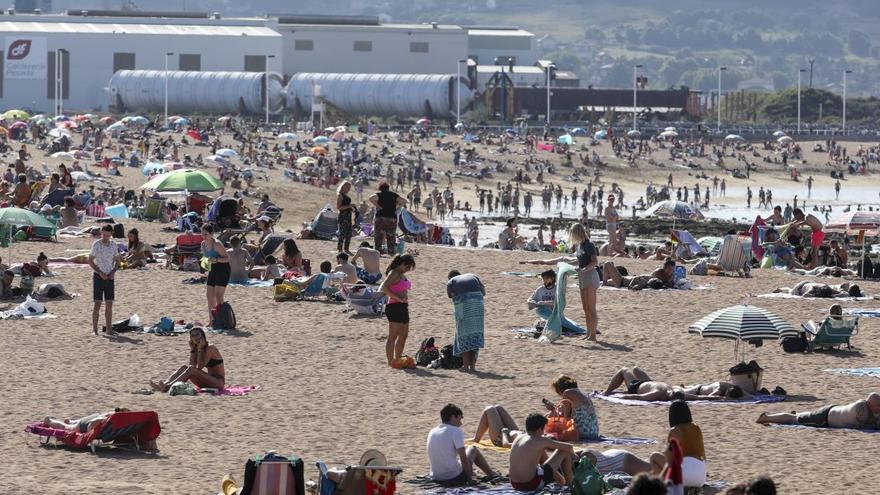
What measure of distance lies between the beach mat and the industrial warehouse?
6518 cm

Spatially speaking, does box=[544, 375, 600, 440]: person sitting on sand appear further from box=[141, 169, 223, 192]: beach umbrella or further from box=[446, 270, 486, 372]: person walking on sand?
box=[141, 169, 223, 192]: beach umbrella

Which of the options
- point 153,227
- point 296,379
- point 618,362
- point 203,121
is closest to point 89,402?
point 296,379

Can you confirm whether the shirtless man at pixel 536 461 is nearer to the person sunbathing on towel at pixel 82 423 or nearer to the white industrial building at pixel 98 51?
the person sunbathing on towel at pixel 82 423

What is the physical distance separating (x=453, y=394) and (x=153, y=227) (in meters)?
15.9

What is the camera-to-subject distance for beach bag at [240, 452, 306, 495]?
10102mm

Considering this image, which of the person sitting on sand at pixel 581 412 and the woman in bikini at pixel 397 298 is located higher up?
the woman in bikini at pixel 397 298

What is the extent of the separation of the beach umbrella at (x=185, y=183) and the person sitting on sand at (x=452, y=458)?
50.0 ft

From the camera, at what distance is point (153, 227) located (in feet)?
97.5

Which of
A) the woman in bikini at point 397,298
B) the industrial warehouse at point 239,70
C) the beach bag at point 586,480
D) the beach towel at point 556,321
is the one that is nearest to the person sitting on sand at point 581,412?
the beach bag at point 586,480

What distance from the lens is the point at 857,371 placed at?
52.5ft

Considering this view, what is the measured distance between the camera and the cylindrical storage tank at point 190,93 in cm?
8600

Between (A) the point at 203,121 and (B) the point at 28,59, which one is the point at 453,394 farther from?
(B) the point at 28,59

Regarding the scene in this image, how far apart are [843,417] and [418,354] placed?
4.67 m

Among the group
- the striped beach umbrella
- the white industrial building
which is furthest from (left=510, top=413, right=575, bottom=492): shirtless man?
the white industrial building
